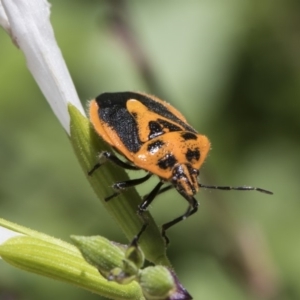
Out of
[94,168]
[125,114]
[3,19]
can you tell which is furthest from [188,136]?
[3,19]

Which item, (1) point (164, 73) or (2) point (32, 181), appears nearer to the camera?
(2) point (32, 181)

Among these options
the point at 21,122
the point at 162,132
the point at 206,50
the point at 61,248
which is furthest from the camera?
the point at 206,50

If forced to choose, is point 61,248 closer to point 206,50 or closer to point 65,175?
point 65,175

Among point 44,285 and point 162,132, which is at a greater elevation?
point 162,132

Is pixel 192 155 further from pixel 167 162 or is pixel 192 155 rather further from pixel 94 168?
pixel 94 168

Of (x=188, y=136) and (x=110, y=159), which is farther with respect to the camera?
(x=188, y=136)

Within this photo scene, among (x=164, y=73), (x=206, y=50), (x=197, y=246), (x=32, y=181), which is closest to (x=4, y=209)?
(x=32, y=181)

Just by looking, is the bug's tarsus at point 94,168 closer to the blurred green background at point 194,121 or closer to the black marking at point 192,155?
the black marking at point 192,155
